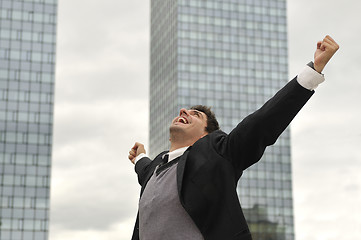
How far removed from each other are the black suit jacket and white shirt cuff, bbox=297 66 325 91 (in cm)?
4

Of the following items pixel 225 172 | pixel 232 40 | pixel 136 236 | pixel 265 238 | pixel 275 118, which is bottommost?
pixel 265 238

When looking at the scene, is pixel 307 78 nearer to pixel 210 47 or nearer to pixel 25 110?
pixel 25 110

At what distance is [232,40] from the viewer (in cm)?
11744

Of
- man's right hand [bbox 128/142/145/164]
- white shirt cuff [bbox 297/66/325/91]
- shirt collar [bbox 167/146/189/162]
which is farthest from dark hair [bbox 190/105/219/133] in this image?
white shirt cuff [bbox 297/66/325/91]

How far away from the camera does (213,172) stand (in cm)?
526

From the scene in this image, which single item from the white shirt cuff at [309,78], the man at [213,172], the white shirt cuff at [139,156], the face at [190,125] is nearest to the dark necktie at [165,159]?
the man at [213,172]

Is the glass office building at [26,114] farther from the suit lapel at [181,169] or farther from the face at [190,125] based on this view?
the suit lapel at [181,169]

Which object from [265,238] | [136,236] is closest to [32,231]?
[265,238]

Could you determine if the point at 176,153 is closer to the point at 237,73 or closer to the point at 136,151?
the point at 136,151

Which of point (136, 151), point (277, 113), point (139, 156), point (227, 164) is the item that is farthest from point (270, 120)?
point (136, 151)

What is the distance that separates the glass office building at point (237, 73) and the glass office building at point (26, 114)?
24049 mm

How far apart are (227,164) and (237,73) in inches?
4375

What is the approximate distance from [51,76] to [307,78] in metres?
95.9

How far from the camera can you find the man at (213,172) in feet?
16.1
